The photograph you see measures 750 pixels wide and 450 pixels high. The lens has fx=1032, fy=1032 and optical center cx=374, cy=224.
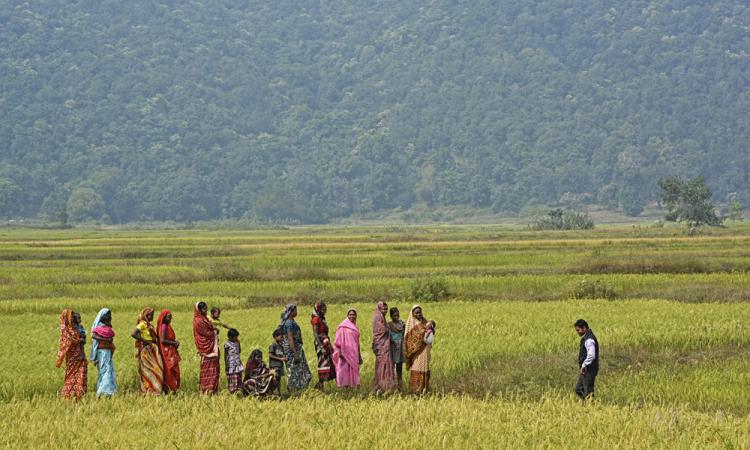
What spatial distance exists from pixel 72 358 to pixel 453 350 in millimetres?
7460

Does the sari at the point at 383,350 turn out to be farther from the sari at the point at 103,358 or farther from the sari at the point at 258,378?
the sari at the point at 103,358

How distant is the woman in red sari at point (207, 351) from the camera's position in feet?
55.0

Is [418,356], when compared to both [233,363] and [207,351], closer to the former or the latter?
[233,363]

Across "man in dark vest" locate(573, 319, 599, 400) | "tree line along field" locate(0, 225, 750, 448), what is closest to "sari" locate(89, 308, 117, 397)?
"tree line along field" locate(0, 225, 750, 448)

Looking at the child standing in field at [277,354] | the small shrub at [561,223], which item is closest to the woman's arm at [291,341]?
the child standing in field at [277,354]

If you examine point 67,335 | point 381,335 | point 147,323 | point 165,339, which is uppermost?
point 147,323

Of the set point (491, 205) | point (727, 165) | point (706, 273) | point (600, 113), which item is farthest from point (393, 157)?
point (706, 273)

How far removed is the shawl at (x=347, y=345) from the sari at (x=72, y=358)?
13.7ft

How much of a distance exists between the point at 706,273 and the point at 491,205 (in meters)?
135

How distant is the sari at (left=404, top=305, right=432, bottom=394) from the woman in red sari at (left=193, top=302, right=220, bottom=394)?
326 centimetres

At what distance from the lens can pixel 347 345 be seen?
17656mm

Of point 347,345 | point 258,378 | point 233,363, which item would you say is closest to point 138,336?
point 233,363

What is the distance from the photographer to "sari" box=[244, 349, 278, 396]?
16531mm

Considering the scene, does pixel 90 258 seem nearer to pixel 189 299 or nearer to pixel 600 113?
pixel 189 299
